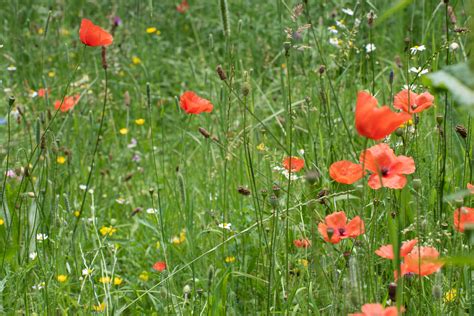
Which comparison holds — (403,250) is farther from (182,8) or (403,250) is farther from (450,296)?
(182,8)

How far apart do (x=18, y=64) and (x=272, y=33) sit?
1.44m

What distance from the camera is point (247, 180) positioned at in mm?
2879

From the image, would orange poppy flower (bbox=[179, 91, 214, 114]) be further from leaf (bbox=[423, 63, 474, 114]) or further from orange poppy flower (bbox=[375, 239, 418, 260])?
leaf (bbox=[423, 63, 474, 114])

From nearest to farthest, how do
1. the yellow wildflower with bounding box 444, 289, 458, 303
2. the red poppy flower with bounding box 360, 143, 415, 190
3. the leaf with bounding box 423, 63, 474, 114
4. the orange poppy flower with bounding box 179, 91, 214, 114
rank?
the leaf with bounding box 423, 63, 474, 114
the red poppy flower with bounding box 360, 143, 415, 190
the yellow wildflower with bounding box 444, 289, 458, 303
the orange poppy flower with bounding box 179, 91, 214, 114

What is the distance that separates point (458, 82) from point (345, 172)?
94 cm

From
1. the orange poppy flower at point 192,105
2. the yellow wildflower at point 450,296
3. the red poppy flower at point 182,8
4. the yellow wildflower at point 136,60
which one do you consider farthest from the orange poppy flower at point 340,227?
the red poppy flower at point 182,8

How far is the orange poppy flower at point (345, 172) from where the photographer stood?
5.52 ft

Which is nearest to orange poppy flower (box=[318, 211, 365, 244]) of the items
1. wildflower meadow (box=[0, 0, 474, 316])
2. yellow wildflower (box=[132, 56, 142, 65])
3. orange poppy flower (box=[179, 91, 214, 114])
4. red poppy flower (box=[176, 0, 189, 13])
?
wildflower meadow (box=[0, 0, 474, 316])

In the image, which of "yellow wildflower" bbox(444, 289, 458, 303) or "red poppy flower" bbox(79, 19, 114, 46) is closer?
"yellow wildflower" bbox(444, 289, 458, 303)

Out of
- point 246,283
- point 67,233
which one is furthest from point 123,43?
point 246,283

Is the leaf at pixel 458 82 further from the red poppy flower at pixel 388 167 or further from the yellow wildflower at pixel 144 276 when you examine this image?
the yellow wildflower at pixel 144 276

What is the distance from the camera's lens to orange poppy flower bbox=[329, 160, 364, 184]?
5.52ft

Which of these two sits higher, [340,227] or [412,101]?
[412,101]

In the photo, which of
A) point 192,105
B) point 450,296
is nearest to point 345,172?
point 450,296
